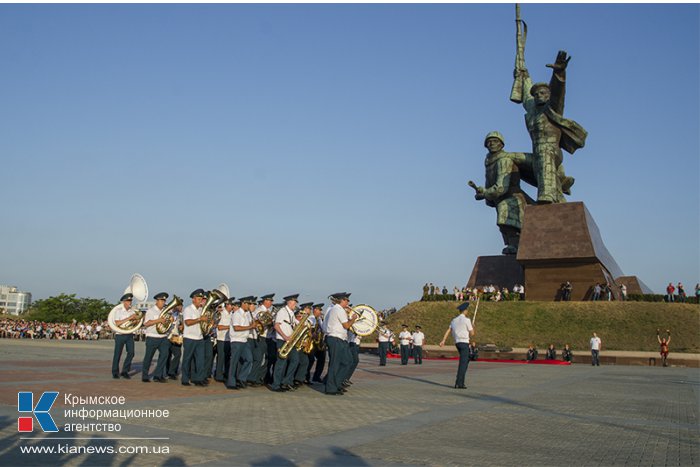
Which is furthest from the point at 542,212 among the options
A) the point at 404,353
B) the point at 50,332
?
the point at 50,332

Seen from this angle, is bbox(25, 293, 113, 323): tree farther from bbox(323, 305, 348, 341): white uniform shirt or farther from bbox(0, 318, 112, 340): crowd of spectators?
bbox(323, 305, 348, 341): white uniform shirt

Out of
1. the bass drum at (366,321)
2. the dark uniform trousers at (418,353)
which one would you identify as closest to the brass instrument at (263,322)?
the bass drum at (366,321)

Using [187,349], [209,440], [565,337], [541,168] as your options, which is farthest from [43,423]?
[541,168]

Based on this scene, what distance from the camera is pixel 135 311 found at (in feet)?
42.8

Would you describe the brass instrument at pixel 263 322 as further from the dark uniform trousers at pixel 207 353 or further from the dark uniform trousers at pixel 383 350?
the dark uniform trousers at pixel 383 350

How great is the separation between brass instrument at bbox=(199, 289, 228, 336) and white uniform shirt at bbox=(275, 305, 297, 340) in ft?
4.32

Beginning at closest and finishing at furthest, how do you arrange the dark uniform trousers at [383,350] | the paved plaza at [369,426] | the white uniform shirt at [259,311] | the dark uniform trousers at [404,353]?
the paved plaza at [369,426]
the white uniform shirt at [259,311]
the dark uniform trousers at [383,350]
the dark uniform trousers at [404,353]

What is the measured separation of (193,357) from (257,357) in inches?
49.9

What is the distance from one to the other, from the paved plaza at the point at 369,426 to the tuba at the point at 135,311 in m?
1.07

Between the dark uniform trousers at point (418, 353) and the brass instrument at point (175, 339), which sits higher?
the brass instrument at point (175, 339)

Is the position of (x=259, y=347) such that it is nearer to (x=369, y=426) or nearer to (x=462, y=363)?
(x=462, y=363)

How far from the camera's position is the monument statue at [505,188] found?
49.5 meters

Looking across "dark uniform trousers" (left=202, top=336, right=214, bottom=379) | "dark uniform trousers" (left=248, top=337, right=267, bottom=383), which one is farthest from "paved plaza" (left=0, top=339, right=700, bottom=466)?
"dark uniform trousers" (left=202, top=336, right=214, bottom=379)

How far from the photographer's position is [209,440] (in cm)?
619
